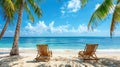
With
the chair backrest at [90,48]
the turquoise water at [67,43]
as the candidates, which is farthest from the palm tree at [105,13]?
the turquoise water at [67,43]

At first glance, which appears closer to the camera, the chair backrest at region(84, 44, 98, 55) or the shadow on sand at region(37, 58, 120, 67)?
the shadow on sand at region(37, 58, 120, 67)

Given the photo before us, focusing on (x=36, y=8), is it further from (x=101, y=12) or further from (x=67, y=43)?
(x=67, y=43)

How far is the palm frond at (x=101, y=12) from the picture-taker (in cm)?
1273

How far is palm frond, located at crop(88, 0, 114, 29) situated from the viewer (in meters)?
12.7

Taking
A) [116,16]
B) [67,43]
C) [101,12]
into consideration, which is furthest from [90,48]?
[67,43]

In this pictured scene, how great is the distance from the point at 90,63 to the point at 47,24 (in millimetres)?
44047

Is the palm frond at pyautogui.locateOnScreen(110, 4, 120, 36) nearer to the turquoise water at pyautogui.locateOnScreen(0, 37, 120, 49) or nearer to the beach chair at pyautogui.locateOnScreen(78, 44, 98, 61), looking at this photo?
the beach chair at pyautogui.locateOnScreen(78, 44, 98, 61)

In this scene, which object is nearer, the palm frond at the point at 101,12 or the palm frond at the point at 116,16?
the palm frond at the point at 116,16

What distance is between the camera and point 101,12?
12.8m

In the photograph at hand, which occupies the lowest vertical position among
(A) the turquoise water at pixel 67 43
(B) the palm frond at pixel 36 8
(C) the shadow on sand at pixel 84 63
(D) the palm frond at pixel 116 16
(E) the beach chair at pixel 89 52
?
(C) the shadow on sand at pixel 84 63

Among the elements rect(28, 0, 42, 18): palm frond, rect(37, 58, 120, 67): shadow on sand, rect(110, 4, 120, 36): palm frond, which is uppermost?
rect(28, 0, 42, 18): palm frond

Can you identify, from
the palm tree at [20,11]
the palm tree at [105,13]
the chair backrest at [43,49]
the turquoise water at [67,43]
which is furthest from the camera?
the turquoise water at [67,43]

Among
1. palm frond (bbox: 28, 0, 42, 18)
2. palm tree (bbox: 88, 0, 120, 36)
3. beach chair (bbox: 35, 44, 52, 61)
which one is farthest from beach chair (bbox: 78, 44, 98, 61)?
palm frond (bbox: 28, 0, 42, 18)

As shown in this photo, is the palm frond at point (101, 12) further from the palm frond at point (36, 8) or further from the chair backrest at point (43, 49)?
the palm frond at point (36, 8)
